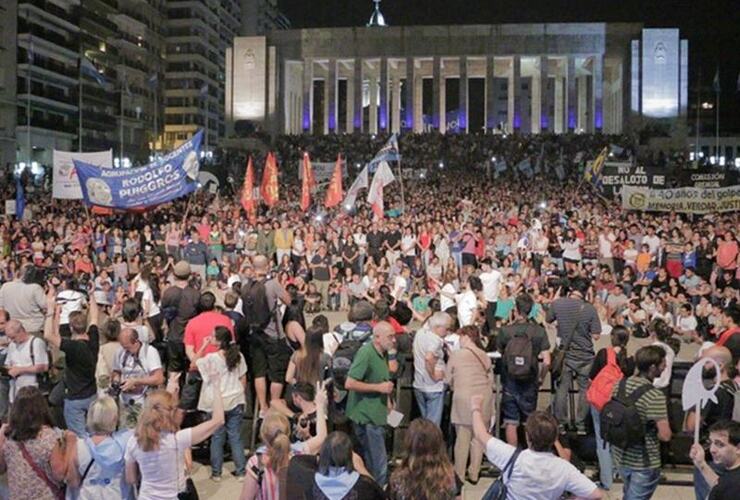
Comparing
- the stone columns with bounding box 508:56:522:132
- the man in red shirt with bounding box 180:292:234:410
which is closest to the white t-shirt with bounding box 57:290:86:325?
the man in red shirt with bounding box 180:292:234:410

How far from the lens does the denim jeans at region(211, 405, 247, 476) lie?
8.38 m

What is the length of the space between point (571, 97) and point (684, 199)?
4792 cm

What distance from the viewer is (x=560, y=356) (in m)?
9.07

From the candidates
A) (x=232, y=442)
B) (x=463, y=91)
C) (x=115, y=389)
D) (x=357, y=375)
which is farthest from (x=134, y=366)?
(x=463, y=91)

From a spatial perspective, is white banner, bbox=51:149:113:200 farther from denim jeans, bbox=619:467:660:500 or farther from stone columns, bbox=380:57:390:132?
stone columns, bbox=380:57:390:132

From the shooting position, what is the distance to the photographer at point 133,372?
773cm

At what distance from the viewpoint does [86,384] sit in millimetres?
8016

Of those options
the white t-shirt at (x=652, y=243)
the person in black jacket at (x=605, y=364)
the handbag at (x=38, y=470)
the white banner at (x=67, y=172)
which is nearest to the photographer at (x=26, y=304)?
the handbag at (x=38, y=470)

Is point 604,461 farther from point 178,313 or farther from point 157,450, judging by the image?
point 178,313

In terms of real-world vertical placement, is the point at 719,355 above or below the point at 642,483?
above

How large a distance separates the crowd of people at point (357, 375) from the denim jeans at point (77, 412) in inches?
0.6

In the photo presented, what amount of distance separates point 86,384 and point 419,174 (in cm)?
3953

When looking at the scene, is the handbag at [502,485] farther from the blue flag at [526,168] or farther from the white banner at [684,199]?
the blue flag at [526,168]

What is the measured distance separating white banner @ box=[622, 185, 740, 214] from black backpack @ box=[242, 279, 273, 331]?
16870mm
